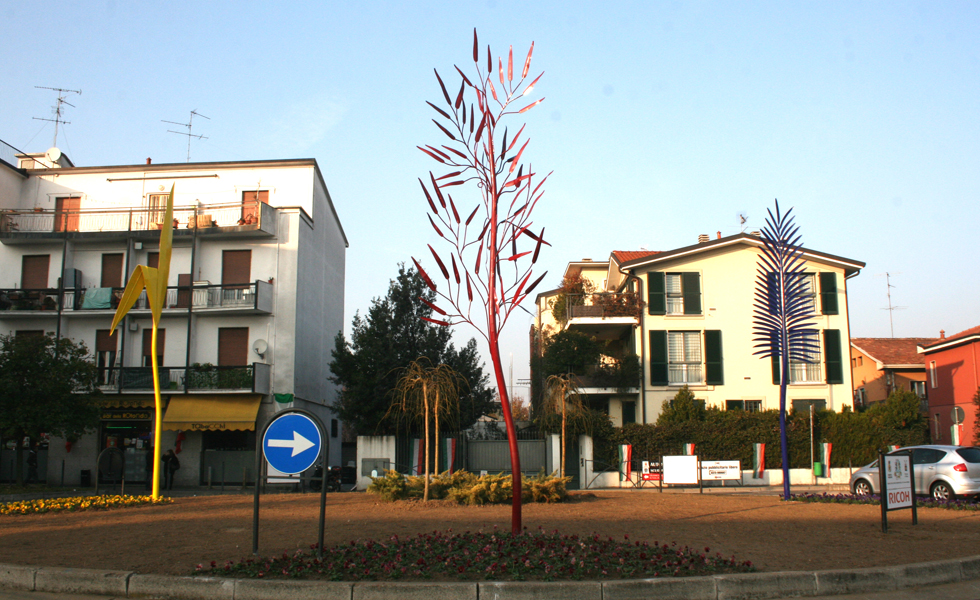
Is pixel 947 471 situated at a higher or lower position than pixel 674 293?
lower

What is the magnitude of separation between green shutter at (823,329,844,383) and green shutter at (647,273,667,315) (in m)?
7.09

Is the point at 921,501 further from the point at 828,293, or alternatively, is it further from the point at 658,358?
the point at 828,293

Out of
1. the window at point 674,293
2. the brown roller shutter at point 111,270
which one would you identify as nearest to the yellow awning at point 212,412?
the brown roller shutter at point 111,270

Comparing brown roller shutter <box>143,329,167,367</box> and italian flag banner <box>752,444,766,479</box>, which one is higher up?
brown roller shutter <box>143,329,167,367</box>

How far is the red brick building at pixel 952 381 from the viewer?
33.3m

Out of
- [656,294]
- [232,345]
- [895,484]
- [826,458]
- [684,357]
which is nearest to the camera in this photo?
[895,484]

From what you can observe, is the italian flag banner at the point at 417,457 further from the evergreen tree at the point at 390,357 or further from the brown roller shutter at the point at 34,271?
the brown roller shutter at the point at 34,271

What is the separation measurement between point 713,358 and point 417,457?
13.9m

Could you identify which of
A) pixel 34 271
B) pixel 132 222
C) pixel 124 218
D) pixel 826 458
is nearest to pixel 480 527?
pixel 826 458

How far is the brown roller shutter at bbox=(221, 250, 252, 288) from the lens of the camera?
100ft

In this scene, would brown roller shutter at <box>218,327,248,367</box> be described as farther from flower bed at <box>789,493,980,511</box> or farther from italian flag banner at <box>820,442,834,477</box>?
italian flag banner at <box>820,442,834,477</box>

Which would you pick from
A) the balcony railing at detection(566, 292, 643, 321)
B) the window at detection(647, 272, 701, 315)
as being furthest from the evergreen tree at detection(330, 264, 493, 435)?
the window at detection(647, 272, 701, 315)

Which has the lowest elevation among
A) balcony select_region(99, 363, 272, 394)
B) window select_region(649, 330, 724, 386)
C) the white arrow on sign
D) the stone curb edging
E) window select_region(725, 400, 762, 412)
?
the stone curb edging

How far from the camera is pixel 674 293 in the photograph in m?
31.2
